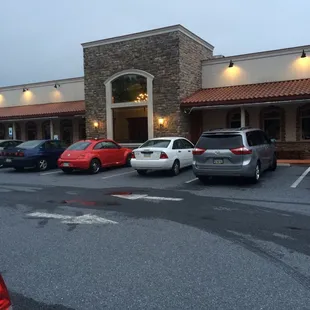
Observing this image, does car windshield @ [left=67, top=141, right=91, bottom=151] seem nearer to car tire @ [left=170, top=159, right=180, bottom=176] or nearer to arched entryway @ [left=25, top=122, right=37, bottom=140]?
car tire @ [left=170, top=159, right=180, bottom=176]

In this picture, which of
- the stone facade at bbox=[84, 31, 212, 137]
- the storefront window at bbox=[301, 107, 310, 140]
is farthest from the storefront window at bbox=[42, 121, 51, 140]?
the storefront window at bbox=[301, 107, 310, 140]

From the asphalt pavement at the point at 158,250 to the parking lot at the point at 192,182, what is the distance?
156 mm

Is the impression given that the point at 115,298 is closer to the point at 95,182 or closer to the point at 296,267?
the point at 296,267

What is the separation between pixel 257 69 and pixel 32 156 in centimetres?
1275

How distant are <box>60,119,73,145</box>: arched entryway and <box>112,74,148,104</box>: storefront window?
21.4ft

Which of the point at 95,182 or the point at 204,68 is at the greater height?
Answer: the point at 204,68

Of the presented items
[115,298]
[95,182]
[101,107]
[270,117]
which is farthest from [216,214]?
[101,107]

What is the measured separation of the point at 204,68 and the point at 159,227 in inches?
657

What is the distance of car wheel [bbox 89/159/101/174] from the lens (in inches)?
575

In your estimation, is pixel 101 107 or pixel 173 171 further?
pixel 101 107

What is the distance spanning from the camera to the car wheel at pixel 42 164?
16.2m

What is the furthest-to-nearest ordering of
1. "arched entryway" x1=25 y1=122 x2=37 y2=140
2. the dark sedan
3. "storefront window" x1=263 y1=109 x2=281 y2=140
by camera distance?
"arched entryway" x1=25 y1=122 x2=37 y2=140 < "storefront window" x1=263 y1=109 x2=281 y2=140 < the dark sedan

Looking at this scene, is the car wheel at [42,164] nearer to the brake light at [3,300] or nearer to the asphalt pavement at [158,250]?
the asphalt pavement at [158,250]

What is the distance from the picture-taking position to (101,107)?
21562 mm
